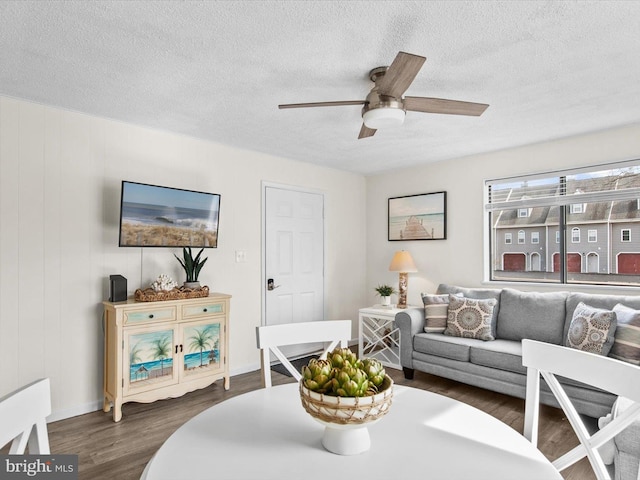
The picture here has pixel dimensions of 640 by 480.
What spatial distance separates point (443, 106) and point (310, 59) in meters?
0.83

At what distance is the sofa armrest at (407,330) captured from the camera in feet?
12.4

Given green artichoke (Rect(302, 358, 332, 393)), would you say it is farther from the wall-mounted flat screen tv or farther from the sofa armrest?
the sofa armrest

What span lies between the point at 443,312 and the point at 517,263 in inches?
41.8

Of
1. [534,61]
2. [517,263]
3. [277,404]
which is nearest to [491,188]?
[517,263]

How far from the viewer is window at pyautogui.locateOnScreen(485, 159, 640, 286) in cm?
350

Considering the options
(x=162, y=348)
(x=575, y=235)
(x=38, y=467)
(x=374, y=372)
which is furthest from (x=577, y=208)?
(x=38, y=467)

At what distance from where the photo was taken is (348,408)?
39.2 inches

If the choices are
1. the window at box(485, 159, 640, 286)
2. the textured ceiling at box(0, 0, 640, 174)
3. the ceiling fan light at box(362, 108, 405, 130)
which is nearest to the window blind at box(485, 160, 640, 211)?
the window at box(485, 159, 640, 286)

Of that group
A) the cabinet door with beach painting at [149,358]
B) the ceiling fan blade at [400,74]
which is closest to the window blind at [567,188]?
the ceiling fan blade at [400,74]

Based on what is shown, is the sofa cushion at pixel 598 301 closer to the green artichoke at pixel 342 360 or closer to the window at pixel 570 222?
the window at pixel 570 222

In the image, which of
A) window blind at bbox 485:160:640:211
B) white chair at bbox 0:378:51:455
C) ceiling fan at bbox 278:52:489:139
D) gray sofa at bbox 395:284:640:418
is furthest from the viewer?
window blind at bbox 485:160:640:211

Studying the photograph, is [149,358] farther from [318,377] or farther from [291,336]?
[318,377]

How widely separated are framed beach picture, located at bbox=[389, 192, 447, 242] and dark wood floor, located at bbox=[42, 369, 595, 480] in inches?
70.7

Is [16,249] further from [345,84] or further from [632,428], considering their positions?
[632,428]
